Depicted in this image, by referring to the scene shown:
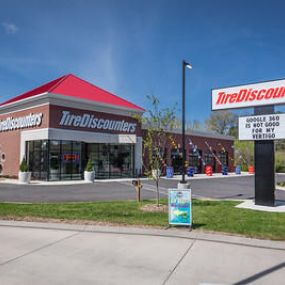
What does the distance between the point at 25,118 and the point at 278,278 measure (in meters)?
25.8

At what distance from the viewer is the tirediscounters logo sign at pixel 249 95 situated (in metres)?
13.6

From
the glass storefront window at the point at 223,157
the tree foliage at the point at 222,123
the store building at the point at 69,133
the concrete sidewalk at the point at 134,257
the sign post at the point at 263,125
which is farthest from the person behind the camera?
the tree foliage at the point at 222,123

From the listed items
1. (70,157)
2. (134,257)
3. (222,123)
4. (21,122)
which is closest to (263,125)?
(134,257)

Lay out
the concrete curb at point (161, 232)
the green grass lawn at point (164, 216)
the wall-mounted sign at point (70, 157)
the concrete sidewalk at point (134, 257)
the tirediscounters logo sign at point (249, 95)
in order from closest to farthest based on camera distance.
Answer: the concrete sidewalk at point (134, 257)
the concrete curb at point (161, 232)
the green grass lawn at point (164, 216)
the tirediscounters logo sign at point (249, 95)
the wall-mounted sign at point (70, 157)

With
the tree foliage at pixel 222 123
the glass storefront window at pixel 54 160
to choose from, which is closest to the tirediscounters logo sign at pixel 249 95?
the glass storefront window at pixel 54 160

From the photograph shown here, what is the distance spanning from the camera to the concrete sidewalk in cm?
558

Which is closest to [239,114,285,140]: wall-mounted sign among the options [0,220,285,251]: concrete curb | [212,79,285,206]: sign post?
[212,79,285,206]: sign post

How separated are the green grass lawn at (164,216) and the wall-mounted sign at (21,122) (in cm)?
1469

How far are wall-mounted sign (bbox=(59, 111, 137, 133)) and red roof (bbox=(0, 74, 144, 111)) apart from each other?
1.51 meters

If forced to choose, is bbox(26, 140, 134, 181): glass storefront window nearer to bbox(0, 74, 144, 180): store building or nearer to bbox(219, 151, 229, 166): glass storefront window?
bbox(0, 74, 144, 180): store building

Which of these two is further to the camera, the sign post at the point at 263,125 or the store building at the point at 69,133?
the store building at the point at 69,133

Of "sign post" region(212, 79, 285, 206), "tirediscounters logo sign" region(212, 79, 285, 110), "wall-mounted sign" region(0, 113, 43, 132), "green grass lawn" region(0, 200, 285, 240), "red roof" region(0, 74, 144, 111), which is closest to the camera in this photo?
"green grass lawn" region(0, 200, 285, 240)

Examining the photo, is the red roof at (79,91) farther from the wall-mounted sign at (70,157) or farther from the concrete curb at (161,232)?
the concrete curb at (161,232)

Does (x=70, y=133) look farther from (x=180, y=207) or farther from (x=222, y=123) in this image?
(x=222, y=123)
